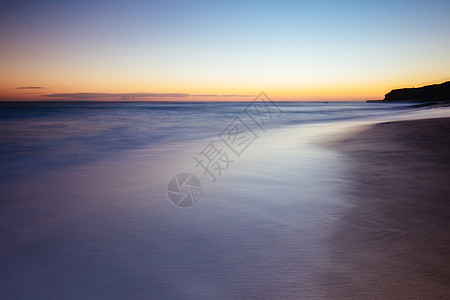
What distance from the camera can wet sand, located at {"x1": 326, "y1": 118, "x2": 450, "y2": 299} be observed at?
1.83m

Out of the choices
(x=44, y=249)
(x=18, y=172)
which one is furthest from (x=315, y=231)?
(x=18, y=172)

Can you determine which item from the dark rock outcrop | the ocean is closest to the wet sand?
the ocean

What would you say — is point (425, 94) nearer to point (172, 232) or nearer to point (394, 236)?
point (394, 236)

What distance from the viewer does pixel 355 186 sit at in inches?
156

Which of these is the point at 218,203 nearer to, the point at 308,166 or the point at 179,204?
the point at 179,204

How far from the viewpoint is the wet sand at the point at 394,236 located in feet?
6.00

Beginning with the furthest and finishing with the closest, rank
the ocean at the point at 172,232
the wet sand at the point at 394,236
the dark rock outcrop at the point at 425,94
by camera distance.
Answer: the dark rock outcrop at the point at 425,94
the ocean at the point at 172,232
the wet sand at the point at 394,236

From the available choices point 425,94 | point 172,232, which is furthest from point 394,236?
point 425,94

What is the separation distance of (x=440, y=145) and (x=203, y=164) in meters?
5.69

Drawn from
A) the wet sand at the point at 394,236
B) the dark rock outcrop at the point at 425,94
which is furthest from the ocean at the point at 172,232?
the dark rock outcrop at the point at 425,94

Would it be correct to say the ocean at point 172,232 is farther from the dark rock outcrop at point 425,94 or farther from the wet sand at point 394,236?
the dark rock outcrop at point 425,94

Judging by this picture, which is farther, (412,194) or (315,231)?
(412,194)

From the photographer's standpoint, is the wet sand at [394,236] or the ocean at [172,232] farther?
the ocean at [172,232]

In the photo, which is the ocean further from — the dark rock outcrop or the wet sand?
the dark rock outcrop
